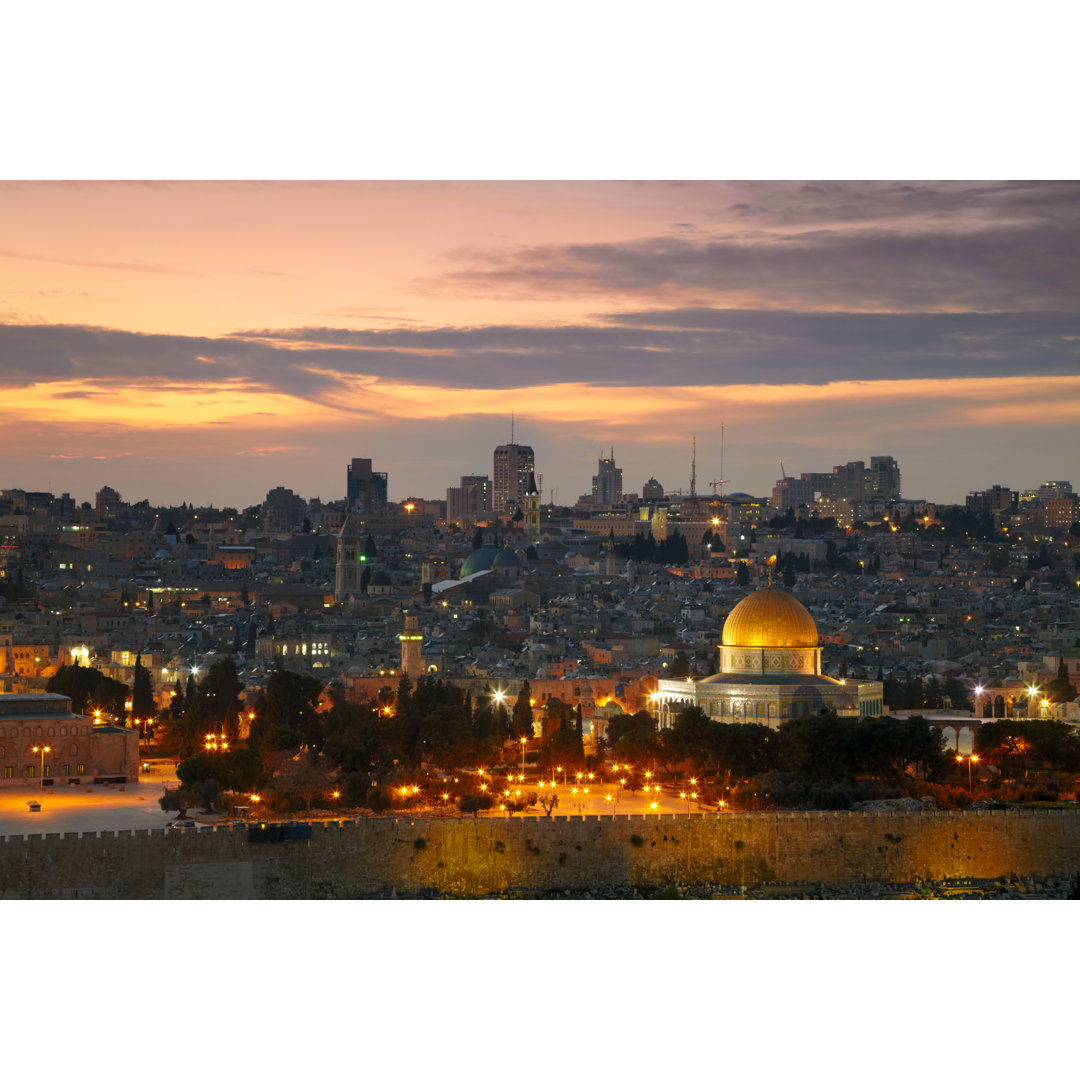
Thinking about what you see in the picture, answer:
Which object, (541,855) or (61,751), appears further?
(61,751)

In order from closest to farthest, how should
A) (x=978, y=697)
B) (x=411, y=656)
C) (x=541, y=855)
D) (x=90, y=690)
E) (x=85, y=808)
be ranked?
(x=541, y=855), (x=85, y=808), (x=90, y=690), (x=978, y=697), (x=411, y=656)

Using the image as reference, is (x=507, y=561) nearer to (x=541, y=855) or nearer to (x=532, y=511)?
(x=532, y=511)

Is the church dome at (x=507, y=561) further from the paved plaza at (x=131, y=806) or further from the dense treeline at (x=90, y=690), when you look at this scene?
the paved plaza at (x=131, y=806)

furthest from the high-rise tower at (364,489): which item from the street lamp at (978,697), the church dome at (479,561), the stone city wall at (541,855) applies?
the stone city wall at (541,855)

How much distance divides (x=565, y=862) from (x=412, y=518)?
43.0 meters

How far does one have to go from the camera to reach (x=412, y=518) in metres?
56.7

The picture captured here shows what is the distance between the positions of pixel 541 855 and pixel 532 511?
42.4m

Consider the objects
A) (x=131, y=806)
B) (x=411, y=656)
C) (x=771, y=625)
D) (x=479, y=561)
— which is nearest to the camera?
(x=131, y=806)

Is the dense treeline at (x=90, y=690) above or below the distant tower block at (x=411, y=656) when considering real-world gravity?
below

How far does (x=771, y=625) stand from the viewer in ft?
63.2

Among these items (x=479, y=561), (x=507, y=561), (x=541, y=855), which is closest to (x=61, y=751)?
(x=541, y=855)

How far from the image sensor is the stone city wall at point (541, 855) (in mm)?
13047

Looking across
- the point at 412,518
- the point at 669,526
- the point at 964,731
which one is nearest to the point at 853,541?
the point at 669,526

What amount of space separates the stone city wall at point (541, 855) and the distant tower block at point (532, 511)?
4100 cm
